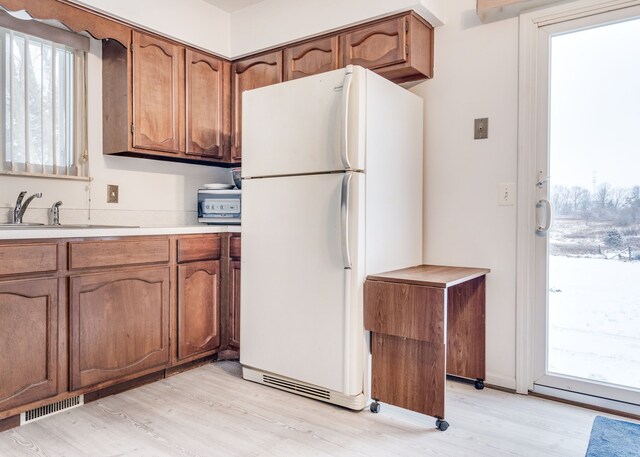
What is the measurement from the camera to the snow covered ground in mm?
2168

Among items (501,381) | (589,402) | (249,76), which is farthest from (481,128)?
(249,76)

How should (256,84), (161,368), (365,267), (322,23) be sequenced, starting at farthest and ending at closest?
(256,84) → (322,23) → (161,368) → (365,267)

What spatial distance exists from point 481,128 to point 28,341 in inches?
97.8

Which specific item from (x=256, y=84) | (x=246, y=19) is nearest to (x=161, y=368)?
(x=256, y=84)

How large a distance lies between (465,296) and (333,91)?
133 cm

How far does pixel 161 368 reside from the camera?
2.51m

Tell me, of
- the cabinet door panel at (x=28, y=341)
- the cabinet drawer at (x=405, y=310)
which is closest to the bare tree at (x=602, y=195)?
the cabinet drawer at (x=405, y=310)

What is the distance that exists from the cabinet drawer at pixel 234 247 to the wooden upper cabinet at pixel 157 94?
70 centimetres

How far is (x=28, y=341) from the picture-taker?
1.96 meters

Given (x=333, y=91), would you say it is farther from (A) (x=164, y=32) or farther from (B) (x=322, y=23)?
(A) (x=164, y=32)

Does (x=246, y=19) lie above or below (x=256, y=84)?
above

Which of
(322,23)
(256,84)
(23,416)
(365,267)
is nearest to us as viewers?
(23,416)

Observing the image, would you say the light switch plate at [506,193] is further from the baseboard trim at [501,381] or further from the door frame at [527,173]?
the baseboard trim at [501,381]

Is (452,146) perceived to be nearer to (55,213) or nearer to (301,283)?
(301,283)
